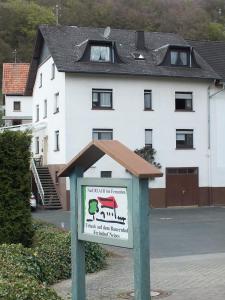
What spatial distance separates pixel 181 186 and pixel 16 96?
107 feet

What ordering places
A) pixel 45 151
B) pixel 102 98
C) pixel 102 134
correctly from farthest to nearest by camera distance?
pixel 45 151 → pixel 102 98 → pixel 102 134

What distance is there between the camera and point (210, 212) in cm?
3384

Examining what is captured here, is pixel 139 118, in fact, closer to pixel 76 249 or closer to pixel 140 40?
pixel 140 40

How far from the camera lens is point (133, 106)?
37.4 m

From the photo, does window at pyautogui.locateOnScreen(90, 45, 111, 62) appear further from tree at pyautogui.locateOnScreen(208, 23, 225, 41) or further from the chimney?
tree at pyautogui.locateOnScreen(208, 23, 225, 41)

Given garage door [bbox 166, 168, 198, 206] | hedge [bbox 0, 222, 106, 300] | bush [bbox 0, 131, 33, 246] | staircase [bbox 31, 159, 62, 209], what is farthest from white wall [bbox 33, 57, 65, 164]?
bush [bbox 0, 131, 33, 246]

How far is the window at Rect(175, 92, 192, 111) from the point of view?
127 feet

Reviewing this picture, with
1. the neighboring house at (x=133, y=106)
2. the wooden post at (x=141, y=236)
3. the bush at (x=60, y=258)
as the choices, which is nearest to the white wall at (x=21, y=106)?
Result: the neighboring house at (x=133, y=106)

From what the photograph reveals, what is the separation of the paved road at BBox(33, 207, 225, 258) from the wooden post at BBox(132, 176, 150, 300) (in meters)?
9.89

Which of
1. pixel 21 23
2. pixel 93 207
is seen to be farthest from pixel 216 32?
pixel 93 207

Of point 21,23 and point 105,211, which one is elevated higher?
point 21,23

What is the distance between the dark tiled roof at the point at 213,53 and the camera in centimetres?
4100

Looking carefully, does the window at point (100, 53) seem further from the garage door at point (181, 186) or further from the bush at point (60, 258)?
the bush at point (60, 258)

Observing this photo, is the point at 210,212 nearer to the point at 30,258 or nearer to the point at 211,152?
the point at 211,152
